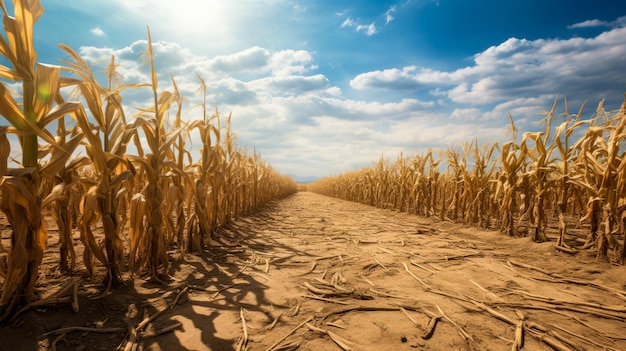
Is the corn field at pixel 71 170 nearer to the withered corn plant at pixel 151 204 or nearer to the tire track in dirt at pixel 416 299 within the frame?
the withered corn plant at pixel 151 204

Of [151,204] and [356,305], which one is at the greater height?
[151,204]

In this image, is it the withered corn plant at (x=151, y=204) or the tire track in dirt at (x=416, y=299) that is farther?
the withered corn plant at (x=151, y=204)

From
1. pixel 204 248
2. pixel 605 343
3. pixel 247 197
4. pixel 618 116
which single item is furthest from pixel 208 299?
pixel 247 197

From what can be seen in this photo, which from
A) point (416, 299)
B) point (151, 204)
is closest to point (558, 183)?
point (416, 299)

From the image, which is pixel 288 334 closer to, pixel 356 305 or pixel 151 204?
pixel 356 305

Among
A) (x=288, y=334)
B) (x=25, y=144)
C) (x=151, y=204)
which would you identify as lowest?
A: (x=288, y=334)

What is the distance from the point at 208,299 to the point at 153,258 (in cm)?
76

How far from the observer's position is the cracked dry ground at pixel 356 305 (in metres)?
1.82

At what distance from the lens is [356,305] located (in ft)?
7.50

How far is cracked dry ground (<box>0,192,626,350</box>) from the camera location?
182 centimetres

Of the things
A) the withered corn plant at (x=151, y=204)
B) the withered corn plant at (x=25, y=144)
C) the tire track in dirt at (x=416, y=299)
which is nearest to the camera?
the withered corn plant at (x=25, y=144)

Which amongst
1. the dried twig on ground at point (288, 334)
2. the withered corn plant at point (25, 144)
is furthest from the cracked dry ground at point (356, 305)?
the withered corn plant at point (25, 144)

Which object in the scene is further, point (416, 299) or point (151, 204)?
point (151, 204)

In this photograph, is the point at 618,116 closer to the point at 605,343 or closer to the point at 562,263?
the point at 562,263
